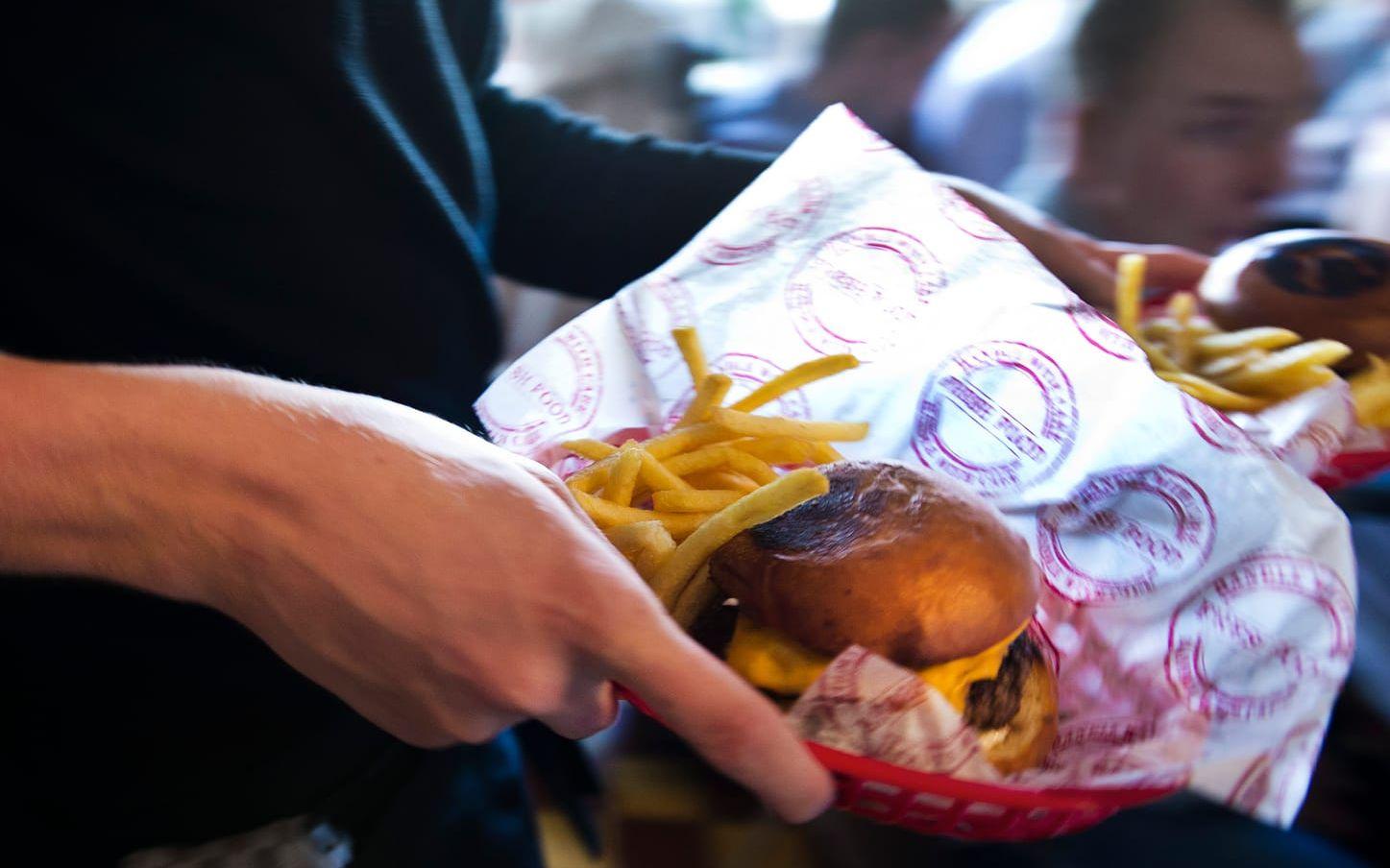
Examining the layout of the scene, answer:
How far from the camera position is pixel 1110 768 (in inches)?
25.5

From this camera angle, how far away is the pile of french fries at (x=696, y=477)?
71 cm

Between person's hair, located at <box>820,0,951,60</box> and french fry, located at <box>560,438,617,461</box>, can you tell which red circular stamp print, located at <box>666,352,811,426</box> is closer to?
french fry, located at <box>560,438,617,461</box>

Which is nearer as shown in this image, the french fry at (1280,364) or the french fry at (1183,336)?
the french fry at (1280,364)

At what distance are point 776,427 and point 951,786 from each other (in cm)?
30

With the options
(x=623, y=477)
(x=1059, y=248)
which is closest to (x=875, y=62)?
(x=1059, y=248)

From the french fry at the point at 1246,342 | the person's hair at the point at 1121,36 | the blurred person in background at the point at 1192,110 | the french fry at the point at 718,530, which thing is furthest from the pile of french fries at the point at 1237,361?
the person's hair at the point at 1121,36

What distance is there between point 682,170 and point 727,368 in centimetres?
38

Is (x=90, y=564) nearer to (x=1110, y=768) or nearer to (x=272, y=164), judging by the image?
(x=272, y=164)

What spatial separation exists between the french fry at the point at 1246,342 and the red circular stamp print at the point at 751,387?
1.63ft

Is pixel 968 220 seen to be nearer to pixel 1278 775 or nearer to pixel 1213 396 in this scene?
pixel 1213 396

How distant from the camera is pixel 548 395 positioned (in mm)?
952

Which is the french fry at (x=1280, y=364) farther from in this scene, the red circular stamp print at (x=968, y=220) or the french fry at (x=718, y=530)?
the french fry at (x=718, y=530)

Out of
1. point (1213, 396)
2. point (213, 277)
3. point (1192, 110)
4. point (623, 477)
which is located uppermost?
point (213, 277)

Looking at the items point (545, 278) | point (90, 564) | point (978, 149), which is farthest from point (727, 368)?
point (978, 149)
